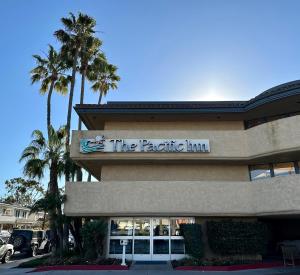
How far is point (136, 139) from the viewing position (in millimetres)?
17906

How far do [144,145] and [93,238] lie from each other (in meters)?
6.06

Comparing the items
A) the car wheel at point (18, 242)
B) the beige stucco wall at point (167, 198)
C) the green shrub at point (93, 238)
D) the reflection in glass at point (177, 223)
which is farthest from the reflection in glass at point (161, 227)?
the car wheel at point (18, 242)

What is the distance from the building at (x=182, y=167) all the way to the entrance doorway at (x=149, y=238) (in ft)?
0.18

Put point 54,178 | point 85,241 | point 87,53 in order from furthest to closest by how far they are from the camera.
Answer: point 87,53 < point 54,178 < point 85,241

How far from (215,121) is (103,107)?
305 inches

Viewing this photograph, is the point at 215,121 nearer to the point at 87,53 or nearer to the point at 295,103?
the point at 295,103

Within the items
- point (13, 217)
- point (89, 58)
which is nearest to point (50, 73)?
point (89, 58)

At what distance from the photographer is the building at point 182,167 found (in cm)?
1634

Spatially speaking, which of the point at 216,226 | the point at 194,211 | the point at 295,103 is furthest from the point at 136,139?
Answer: the point at 295,103

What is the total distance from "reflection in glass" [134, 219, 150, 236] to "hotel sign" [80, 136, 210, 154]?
418 centimetres

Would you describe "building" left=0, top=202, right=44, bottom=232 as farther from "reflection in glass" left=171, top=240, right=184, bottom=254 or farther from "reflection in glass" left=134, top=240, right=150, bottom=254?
"reflection in glass" left=171, top=240, right=184, bottom=254

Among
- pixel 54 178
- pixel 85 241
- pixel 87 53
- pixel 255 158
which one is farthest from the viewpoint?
pixel 87 53

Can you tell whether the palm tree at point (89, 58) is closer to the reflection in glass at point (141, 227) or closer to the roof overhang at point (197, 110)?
the roof overhang at point (197, 110)

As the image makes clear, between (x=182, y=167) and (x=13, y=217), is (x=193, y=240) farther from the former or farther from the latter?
(x=13, y=217)
